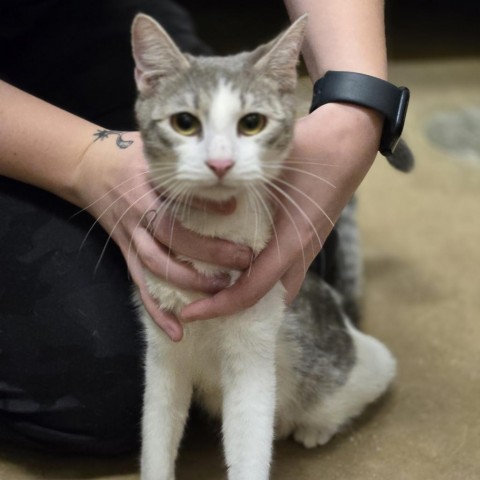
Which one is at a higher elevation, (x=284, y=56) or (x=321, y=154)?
(x=284, y=56)

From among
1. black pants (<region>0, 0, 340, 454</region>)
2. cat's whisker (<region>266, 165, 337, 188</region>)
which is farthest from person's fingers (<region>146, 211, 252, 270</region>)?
black pants (<region>0, 0, 340, 454</region>)

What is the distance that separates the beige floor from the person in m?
0.13

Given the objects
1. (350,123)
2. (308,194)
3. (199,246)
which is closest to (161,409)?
(199,246)

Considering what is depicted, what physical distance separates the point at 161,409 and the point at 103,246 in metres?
0.29

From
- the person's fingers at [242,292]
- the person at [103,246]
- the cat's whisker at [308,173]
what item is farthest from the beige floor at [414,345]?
the cat's whisker at [308,173]

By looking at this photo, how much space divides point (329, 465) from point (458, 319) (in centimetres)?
51

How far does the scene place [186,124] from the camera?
0.86 m

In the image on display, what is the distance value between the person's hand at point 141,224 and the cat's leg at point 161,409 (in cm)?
7

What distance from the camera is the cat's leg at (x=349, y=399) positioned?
1.22m

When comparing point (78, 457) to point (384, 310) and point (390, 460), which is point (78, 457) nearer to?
point (390, 460)

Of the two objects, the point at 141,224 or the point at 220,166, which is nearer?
the point at 220,166

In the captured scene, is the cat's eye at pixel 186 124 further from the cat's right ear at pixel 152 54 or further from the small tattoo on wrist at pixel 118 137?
the small tattoo on wrist at pixel 118 137

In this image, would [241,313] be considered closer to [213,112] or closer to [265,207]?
[265,207]

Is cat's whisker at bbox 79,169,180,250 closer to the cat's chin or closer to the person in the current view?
the person
